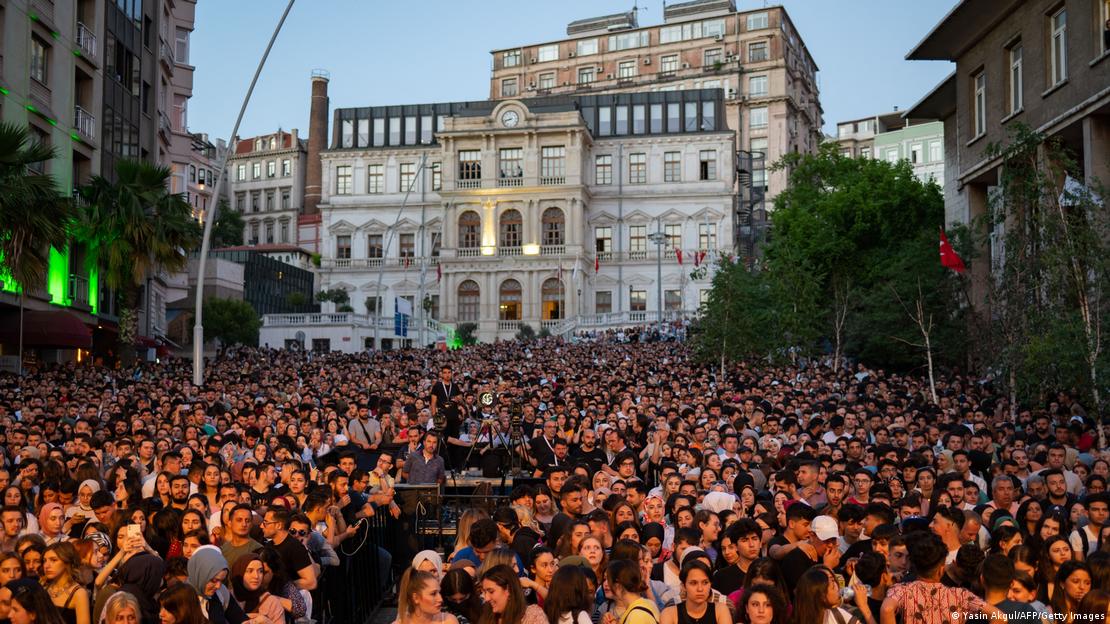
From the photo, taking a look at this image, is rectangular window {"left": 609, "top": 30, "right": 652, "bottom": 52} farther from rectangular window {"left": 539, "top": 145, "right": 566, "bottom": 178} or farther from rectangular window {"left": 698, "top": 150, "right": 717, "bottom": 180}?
rectangular window {"left": 539, "top": 145, "right": 566, "bottom": 178}

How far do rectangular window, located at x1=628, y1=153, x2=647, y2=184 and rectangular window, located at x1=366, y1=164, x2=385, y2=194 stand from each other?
1967 centimetres

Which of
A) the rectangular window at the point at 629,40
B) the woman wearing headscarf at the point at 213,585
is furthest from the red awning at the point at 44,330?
the rectangular window at the point at 629,40

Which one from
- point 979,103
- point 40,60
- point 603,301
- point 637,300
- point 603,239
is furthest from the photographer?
point 603,239

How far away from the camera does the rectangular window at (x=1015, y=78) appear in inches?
1090

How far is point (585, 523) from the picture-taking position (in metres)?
8.73

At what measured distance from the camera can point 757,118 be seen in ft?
315

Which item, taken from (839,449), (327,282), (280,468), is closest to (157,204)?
(280,468)

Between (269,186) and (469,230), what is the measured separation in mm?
41580

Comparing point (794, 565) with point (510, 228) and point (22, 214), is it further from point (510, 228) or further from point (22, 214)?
point (510, 228)

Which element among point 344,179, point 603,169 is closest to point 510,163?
point 603,169

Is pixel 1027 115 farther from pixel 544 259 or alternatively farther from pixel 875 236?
pixel 544 259

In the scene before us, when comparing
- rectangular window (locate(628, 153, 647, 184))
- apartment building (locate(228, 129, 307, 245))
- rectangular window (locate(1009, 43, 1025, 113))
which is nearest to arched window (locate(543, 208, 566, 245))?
rectangular window (locate(628, 153, 647, 184))

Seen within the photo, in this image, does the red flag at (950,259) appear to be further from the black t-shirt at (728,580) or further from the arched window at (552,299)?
the arched window at (552,299)

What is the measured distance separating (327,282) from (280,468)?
76838 mm
